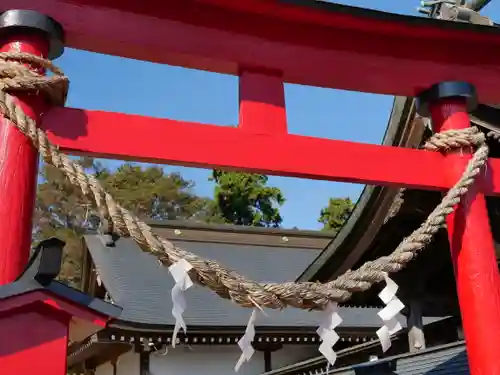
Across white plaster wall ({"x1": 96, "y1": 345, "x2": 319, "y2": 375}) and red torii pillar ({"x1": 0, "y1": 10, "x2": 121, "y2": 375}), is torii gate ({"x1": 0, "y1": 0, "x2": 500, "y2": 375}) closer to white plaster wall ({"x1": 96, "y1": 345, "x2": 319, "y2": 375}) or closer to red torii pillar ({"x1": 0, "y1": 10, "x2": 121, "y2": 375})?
red torii pillar ({"x1": 0, "y1": 10, "x2": 121, "y2": 375})

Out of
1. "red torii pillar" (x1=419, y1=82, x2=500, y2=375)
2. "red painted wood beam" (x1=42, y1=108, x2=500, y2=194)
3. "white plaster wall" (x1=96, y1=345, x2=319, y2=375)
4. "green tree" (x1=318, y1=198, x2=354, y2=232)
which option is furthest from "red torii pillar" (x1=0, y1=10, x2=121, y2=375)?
"green tree" (x1=318, y1=198, x2=354, y2=232)

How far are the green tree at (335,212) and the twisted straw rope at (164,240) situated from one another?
64.1 feet

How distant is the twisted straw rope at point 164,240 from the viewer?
58.9 inches

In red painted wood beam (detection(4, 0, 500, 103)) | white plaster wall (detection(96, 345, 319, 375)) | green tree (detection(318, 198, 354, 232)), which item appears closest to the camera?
red painted wood beam (detection(4, 0, 500, 103))

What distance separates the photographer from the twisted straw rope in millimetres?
1496

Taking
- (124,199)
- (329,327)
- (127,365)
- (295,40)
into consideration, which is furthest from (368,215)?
(124,199)

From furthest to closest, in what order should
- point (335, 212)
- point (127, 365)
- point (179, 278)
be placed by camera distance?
point (335, 212), point (127, 365), point (179, 278)

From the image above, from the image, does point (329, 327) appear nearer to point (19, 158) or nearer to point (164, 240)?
point (164, 240)

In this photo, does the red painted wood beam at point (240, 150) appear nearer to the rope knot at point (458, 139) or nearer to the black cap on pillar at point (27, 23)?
the rope knot at point (458, 139)

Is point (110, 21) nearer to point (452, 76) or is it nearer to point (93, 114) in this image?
point (93, 114)

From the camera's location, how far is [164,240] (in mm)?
1515

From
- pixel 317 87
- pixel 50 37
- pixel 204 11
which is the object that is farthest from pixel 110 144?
pixel 317 87

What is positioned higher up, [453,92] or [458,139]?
[453,92]

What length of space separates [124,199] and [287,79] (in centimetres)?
2345
